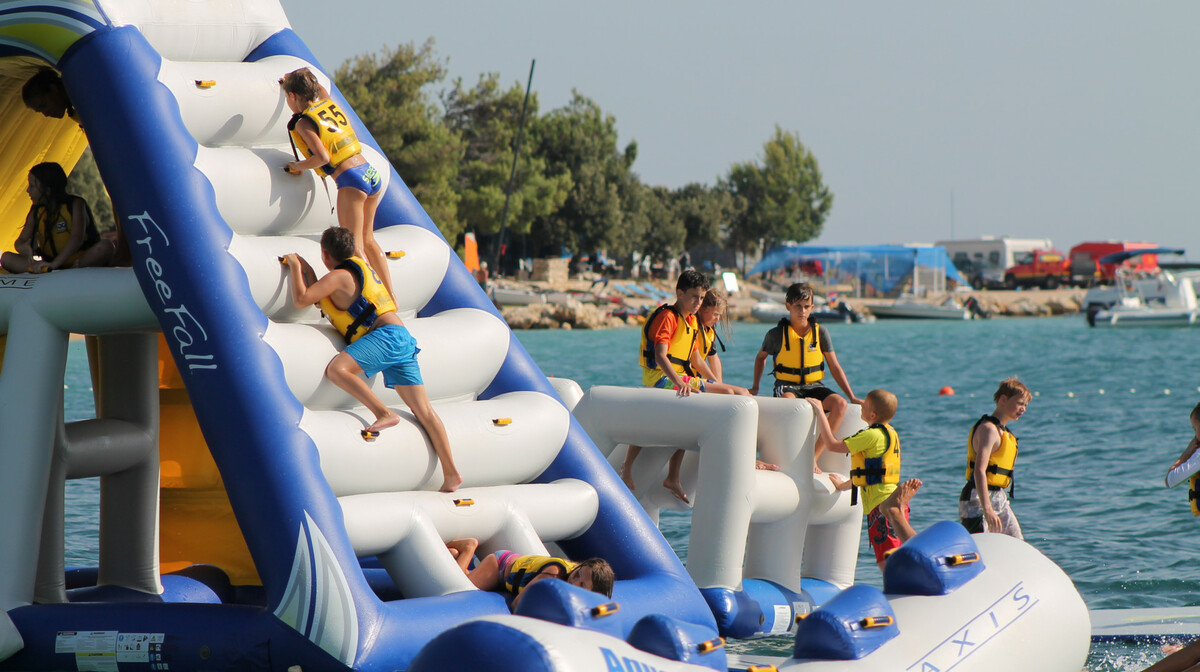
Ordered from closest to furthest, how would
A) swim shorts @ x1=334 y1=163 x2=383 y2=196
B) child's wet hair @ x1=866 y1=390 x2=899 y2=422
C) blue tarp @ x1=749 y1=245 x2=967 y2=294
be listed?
swim shorts @ x1=334 y1=163 x2=383 y2=196 < child's wet hair @ x1=866 y1=390 x2=899 y2=422 < blue tarp @ x1=749 y1=245 x2=967 y2=294

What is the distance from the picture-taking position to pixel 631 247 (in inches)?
2304

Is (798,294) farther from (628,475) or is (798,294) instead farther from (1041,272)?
(1041,272)

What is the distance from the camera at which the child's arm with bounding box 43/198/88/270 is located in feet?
17.4

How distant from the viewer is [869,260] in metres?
60.3

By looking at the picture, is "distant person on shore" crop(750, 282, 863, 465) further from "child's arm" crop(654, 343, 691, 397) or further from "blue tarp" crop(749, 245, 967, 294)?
"blue tarp" crop(749, 245, 967, 294)

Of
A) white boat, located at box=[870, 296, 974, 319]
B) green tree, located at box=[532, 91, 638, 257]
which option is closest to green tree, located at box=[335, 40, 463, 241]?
green tree, located at box=[532, 91, 638, 257]

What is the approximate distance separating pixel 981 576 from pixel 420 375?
2279 mm

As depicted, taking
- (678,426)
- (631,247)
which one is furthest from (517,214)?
(678,426)

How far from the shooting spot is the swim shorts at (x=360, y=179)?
17.2 ft

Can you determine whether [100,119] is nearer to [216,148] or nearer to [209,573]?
[216,148]

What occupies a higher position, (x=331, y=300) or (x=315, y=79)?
(x=315, y=79)

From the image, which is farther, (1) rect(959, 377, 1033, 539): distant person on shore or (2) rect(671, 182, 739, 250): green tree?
(2) rect(671, 182, 739, 250): green tree

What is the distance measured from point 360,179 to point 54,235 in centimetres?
138

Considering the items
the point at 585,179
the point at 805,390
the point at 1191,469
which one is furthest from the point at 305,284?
the point at 585,179
